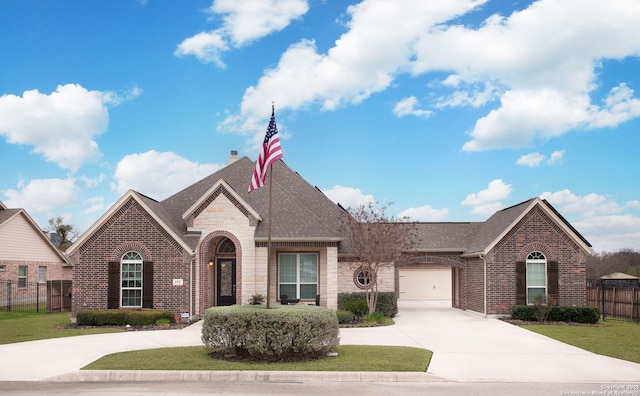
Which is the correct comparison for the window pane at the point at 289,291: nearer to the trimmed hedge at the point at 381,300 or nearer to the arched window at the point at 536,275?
the trimmed hedge at the point at 381,300

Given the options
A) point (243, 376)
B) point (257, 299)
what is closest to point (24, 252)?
point (257, 299)

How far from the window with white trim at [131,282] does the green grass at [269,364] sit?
893cm

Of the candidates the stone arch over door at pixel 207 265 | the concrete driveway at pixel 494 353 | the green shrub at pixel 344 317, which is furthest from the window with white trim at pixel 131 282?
the concrete driveway at pixel 494 353

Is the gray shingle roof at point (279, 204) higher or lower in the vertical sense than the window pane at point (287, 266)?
higher

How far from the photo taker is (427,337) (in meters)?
19.5

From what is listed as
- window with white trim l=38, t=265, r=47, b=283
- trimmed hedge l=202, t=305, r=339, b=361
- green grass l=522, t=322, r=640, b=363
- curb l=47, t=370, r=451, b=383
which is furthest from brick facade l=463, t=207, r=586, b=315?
window with white trim l=38, t=265, r=47, b=283

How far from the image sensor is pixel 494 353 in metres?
16.2

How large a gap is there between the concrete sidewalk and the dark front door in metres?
4.72

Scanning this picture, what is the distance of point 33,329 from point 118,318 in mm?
3103

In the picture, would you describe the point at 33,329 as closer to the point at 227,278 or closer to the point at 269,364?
the point at 227,278

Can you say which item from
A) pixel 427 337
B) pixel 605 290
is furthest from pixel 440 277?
pixel 427 337

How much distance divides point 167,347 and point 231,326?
11.3 feet

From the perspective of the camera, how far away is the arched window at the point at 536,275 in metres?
26.4

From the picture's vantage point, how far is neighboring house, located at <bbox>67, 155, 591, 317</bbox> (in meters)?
24.1
